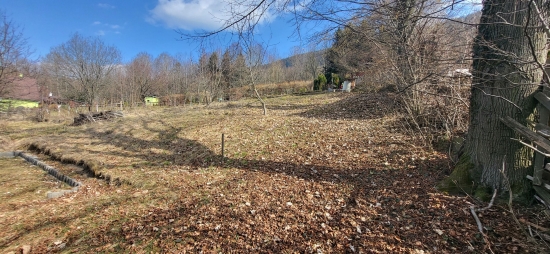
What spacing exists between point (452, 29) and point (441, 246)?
10.6 feet

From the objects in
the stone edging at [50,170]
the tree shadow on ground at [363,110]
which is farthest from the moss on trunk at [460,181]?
the stone edging at [50,170]

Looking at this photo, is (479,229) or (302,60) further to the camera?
(302,60)

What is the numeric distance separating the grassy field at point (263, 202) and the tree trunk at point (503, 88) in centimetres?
46

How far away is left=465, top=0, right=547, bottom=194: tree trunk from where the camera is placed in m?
2.49

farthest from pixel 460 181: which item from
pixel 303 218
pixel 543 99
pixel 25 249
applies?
pixel 25 249

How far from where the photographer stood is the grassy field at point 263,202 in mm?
2477

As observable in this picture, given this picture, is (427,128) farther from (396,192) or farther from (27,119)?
(27,119)

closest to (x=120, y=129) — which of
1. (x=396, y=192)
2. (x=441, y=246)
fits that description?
(x=396, y=192)

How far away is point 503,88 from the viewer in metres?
2.42

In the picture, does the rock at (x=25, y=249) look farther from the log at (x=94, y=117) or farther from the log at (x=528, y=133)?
the log at (x=94, y=117)

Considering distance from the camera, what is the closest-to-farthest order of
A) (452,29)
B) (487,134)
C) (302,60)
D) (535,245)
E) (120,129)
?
(535,245), (487,134), (452,29), (120,129), (302,60)

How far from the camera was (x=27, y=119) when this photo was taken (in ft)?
58.4

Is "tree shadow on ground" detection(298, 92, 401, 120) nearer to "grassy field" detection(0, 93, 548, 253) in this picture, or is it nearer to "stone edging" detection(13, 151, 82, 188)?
"grassy field" detection(0, 93, 548, 253)

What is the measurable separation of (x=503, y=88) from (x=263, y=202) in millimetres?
2998
